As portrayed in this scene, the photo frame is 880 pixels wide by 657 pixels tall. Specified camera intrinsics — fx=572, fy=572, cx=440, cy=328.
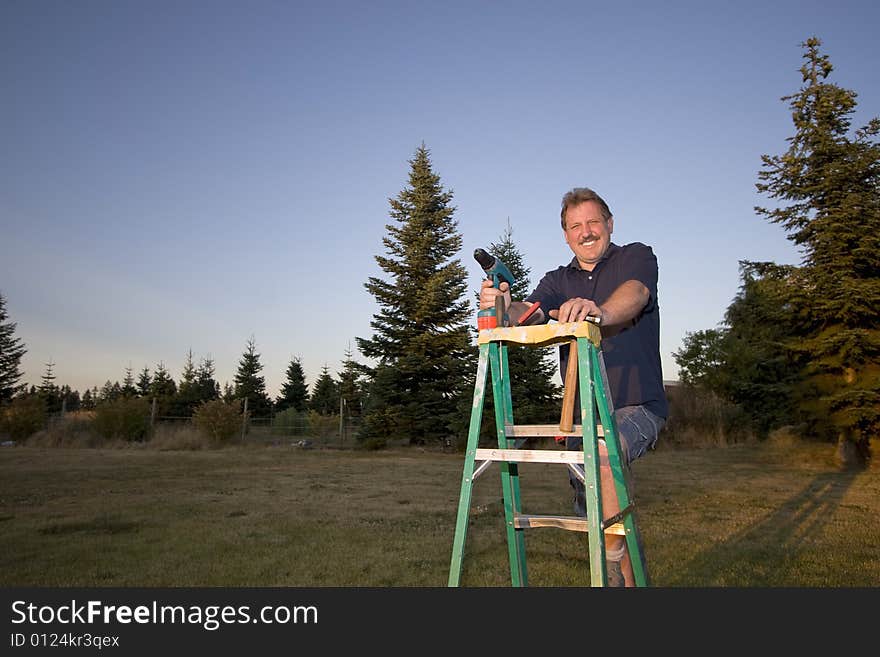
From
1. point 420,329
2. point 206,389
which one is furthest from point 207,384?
point 420,329

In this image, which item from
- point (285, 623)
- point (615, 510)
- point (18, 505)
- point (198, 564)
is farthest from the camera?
point (18, 505)

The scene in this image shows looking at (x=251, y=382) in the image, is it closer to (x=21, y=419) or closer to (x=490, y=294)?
(x=21, y=419)

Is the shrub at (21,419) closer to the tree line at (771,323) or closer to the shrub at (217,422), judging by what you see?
the shrub at (217,422)

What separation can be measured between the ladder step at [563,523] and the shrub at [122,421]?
19.4m

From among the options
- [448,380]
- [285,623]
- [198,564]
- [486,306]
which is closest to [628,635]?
[285,623]

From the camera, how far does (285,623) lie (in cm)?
206

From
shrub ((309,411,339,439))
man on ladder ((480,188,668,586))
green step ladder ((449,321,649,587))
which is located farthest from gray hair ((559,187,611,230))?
shrub ((309,411,339,439))

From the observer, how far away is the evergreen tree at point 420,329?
18641 mm

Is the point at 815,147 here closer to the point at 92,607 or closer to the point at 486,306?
the point at 486,306

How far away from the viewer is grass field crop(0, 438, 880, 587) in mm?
4359

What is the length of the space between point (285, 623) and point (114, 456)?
1460 centimetres

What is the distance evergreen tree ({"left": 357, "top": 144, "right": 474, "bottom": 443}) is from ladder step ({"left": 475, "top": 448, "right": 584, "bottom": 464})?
15.6m

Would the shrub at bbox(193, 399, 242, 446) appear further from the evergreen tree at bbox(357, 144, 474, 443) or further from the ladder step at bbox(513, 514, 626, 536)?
the ladder step at bbox(513, 514, 626, 536)

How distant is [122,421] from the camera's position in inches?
748
